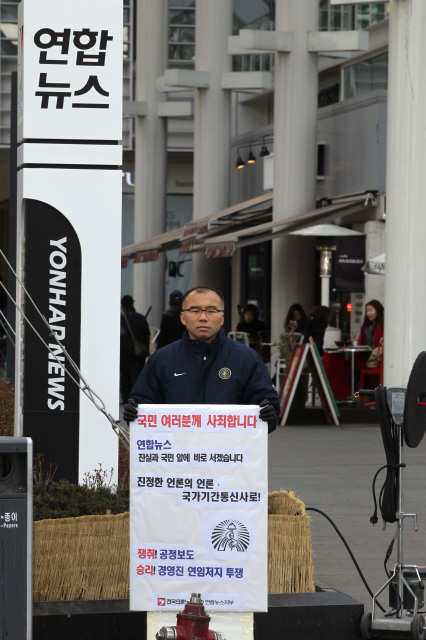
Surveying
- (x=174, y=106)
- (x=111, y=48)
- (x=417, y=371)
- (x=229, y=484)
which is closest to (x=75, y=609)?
(x=229, y=484)

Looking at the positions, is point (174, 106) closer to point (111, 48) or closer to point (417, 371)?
point (111, 48)

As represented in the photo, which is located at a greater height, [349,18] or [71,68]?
[349,18]

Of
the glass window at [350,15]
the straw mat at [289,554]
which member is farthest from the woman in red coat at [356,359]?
the straw mat at [289,554]

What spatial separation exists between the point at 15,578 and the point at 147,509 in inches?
24.2

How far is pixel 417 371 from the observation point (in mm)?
5242

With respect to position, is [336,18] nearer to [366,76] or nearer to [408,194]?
[366,76]

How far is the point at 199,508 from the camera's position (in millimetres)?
4676

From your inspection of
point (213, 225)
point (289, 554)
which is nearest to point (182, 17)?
point (213, 225)

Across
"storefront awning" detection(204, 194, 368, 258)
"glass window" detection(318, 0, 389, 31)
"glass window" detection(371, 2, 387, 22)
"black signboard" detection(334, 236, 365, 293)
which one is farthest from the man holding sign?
"glass window" detection(371, 2, 387, 22)

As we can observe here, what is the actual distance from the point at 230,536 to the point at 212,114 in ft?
77.4

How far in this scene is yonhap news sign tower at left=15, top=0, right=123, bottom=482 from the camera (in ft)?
22.7

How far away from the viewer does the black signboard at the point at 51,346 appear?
6945 millimetres

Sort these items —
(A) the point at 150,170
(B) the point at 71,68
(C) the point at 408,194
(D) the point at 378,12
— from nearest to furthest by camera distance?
1. (B) the point at 71,68
2. (C) the point at 408,194
3. (D) the point at 378,12
4. (A) the point at 150,170

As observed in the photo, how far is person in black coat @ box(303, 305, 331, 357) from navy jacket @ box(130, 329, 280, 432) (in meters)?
11.8
